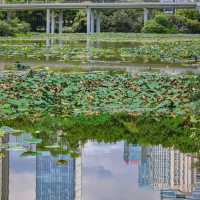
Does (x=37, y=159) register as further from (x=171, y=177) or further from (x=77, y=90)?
(x=77, y=90)

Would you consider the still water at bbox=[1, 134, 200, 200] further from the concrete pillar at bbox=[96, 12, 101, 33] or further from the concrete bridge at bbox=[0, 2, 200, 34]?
the concrete pillar at bbox=[96, 12, 101, 33]

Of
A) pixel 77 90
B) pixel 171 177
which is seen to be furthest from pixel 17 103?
pixel 171 177

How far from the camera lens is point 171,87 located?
1060 cm

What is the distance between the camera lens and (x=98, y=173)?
6.62m

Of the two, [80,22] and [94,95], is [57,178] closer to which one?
[94,95]

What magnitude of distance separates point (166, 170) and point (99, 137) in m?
1.60

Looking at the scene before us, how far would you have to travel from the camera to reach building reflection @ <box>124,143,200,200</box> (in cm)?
598

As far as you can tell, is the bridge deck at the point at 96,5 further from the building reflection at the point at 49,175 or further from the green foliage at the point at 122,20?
the building reflection at the point at 49,175

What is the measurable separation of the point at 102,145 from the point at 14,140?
101 centimetres

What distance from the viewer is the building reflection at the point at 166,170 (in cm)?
598

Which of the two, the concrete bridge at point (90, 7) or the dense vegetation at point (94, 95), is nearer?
the dense vegetation at point (94, 95)

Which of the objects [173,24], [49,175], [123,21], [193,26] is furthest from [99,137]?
[123,21]

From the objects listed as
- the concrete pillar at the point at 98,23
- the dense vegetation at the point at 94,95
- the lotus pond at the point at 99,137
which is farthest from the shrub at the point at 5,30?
the dense vegetation at the point at 94,95

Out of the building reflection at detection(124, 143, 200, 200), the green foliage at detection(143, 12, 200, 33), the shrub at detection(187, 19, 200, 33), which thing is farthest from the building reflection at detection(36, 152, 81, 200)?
the shrub at detection(187, 19, 200, 33)
